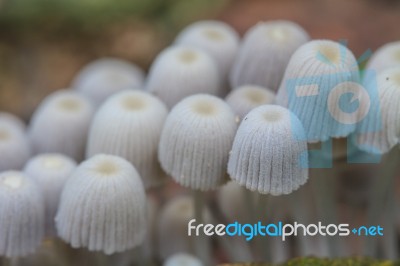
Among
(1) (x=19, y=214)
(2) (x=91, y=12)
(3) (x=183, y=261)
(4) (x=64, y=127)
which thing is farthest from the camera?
(2) (x=91, y=12)

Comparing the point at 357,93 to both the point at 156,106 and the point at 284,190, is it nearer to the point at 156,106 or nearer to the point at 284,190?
the point at 284,190

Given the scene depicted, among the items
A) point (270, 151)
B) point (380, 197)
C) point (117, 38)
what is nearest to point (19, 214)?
point (270, 151)

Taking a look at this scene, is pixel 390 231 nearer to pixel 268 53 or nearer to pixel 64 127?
pixel 268 53

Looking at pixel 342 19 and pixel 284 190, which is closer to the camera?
pixel 284 190

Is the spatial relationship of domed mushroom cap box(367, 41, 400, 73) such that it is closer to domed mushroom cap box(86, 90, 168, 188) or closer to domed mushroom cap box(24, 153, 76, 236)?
domed mushroom cap box(86, 90, 168, 188)

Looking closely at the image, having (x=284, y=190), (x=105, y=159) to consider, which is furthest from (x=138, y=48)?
(x=284, y=190)

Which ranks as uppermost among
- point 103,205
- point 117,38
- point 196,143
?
point 117,38

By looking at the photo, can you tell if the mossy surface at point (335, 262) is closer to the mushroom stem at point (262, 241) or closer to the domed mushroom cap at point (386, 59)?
the mushroom stem at point (262, 241)

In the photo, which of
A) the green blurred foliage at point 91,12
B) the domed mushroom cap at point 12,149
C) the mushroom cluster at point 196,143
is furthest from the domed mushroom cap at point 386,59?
the green blurred foliage at point 91,12
